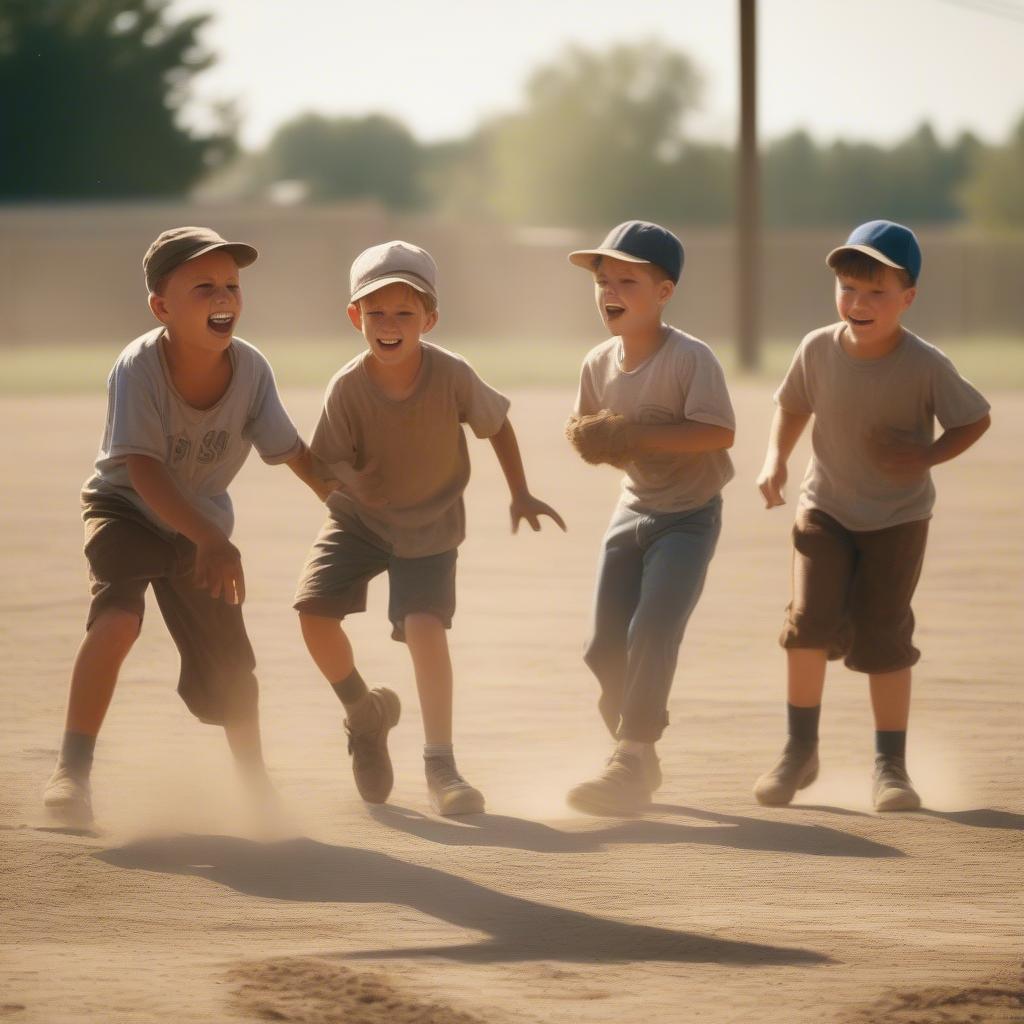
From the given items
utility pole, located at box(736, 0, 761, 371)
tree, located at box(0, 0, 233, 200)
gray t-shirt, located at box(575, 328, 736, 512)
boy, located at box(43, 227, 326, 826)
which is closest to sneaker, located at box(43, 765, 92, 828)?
boy, located at box(43, 227, 326, 826)

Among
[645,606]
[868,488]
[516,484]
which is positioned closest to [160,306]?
[516,484]

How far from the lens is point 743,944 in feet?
12.6

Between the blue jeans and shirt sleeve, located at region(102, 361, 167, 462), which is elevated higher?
shirt sleeve, located at region(102, 361, 167, 462)

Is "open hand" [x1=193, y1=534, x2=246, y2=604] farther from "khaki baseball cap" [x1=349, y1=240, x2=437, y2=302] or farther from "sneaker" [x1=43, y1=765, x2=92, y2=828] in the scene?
"khaki baseball cap" [x1=349, y1=240, x2=437, y2=302]

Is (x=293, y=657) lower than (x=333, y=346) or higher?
lower

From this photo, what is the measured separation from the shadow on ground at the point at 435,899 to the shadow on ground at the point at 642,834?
0.30 metres

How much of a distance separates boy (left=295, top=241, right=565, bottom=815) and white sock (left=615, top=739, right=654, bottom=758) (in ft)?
1.49

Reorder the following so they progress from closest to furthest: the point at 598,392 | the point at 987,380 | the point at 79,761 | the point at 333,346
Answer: the point at 79,761
the point at 598,392
the point at 987,380
the point at 333,346

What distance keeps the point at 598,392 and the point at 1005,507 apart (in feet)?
22.7

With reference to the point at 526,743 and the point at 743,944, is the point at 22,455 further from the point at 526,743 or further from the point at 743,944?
the point at 743,944

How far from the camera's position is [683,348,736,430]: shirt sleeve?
5.12 m

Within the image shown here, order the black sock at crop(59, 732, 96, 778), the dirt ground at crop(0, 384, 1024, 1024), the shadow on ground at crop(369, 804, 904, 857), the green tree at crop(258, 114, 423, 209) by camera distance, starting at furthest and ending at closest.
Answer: the green tree at crop(258, 114, 423, 209) → the black sock at crop(59, 732, 96, 778) → the shadow on ground at crop(369, 804, 904, 857) → the dirt ground at crop(0, 384, 1024, 1024)

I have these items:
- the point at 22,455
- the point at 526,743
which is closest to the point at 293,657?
the point at 526,743

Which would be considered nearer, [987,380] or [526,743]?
[526,743]
